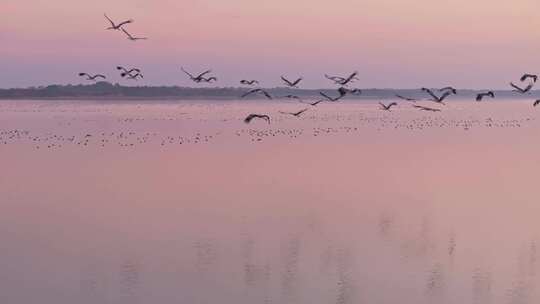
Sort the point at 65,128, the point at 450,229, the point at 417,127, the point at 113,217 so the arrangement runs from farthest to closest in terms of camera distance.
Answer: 1. the point at 417,127
2. the point at 65,128
3. the point at 113,217
4. the point at 450,229

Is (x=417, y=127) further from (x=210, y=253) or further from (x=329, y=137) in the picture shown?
(x=210, y=253)

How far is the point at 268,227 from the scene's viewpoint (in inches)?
782

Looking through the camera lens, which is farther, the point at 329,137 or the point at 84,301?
the point at 329,137

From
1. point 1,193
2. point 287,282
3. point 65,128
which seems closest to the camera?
point 287,282

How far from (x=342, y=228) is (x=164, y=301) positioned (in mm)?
6374

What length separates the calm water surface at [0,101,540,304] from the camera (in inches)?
600

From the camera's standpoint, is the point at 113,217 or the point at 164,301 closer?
Answer: the point at 164,301

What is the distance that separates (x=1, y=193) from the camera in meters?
25.4

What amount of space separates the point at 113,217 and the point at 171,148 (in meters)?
19.0

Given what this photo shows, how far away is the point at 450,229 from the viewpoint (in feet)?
64.5

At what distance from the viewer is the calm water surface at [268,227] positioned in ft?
50.0

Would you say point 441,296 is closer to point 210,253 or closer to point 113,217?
point 210,253

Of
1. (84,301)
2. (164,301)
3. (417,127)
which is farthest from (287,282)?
(417,127)

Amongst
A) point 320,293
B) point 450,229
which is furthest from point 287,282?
point 450,229
